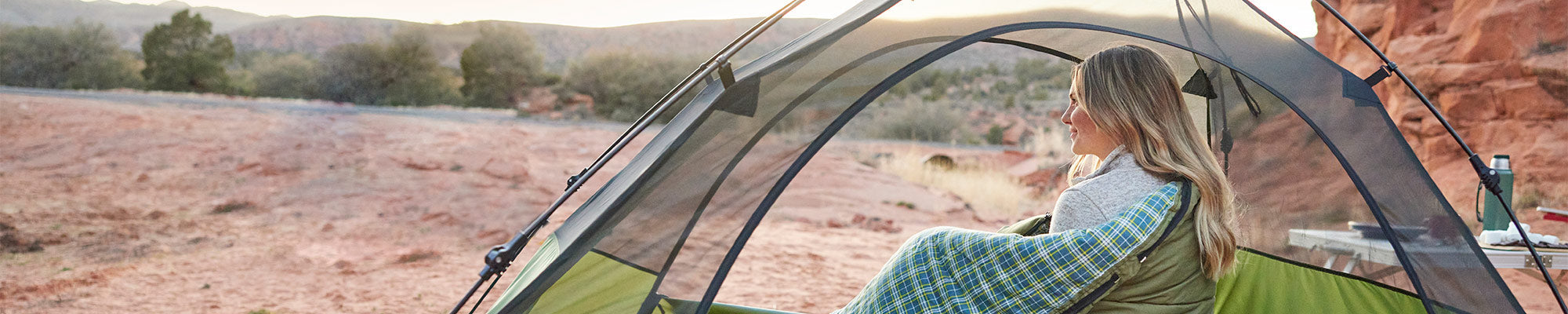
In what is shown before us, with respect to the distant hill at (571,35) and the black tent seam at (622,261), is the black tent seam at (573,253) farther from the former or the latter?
the distant hill at (571,35)

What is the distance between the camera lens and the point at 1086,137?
2.20 meters

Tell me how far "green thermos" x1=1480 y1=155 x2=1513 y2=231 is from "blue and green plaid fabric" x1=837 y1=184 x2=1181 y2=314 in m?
1.78

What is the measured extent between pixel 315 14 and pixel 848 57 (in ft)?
150

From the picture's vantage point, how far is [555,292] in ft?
6.67

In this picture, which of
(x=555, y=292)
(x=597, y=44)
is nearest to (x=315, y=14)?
(x=597, y=44)

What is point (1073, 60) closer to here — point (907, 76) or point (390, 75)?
point (907, 76)

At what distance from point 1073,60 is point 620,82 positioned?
1785 centimetres

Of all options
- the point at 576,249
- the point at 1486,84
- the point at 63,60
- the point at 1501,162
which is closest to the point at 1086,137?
the point at 576,249

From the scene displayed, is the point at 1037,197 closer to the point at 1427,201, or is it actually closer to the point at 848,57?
the point at 1427,201

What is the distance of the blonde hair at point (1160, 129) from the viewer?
203cm

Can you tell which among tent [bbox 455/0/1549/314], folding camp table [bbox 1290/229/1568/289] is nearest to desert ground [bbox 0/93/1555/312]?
folding camp table [bbox 1290/229/1568/289]

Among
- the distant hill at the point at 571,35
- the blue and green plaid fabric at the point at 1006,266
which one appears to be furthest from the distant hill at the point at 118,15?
the blue and green plaid fabric at the point at 1006,266

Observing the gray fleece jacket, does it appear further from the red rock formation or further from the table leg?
the red rock formation

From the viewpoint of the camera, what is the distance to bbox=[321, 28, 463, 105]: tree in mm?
19453
